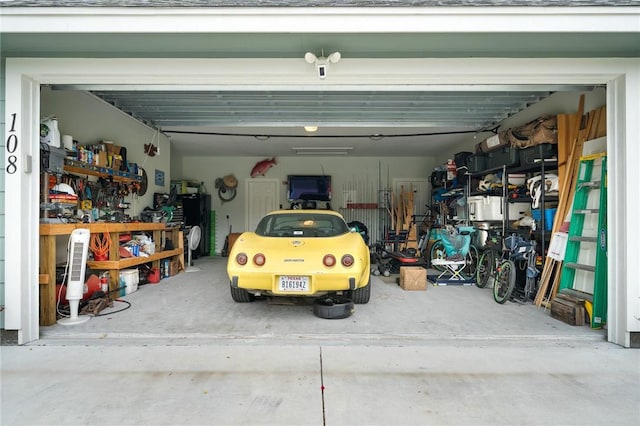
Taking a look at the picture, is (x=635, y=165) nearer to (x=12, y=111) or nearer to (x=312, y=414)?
(x=312, y=414)

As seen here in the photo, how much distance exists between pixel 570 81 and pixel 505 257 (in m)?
2.74

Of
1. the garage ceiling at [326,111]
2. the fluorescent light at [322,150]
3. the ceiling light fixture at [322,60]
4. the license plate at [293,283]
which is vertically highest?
the fluorescent light at [322,150]

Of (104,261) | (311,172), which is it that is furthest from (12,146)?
(311,172)

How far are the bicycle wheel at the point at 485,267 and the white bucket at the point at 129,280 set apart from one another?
17.6 feet

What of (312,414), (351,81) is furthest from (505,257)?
(312,414)

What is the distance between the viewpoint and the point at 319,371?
Result: 2393mm

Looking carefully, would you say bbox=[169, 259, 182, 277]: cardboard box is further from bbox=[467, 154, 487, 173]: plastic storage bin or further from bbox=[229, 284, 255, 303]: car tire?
bbox=[467, 154, 487, 173]: plastic storage bin

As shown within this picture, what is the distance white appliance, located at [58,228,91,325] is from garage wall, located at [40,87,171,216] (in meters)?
1.80

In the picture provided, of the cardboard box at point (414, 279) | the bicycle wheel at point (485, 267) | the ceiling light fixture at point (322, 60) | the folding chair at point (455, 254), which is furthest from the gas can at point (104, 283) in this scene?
the bicycle wheel at point (485, 267)

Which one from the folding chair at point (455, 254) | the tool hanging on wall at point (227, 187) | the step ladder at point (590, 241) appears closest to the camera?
the step ladder at point (590, 241)

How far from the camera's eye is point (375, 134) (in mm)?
7336

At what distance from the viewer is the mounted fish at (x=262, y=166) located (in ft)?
32.8

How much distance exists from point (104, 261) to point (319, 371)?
3.50 meters

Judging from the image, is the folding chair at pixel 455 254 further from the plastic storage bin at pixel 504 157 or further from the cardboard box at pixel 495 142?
the cardboard box at pixel 495 142
